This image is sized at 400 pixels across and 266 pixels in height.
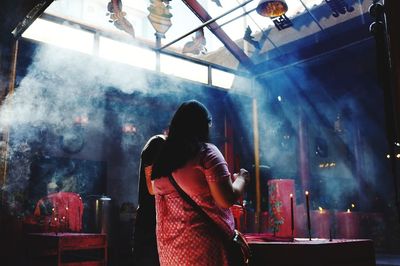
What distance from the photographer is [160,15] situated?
8320mm

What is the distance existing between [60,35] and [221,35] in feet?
13.1

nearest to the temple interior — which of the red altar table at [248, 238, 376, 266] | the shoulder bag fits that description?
the red altar table at [248, 238, 376, 266]

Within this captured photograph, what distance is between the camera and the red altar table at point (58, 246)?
6104mm

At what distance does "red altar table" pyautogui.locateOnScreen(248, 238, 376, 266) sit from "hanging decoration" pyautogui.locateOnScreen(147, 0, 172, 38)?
6558mm

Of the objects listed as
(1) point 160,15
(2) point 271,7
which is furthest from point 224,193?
(1) point 160,15

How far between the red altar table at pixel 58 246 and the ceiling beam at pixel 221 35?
18.4 feet

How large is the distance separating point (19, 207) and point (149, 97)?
433cm

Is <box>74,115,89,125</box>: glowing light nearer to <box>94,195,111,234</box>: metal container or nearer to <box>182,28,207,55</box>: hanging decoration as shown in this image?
<box>94,195,111,234</box>: metal container

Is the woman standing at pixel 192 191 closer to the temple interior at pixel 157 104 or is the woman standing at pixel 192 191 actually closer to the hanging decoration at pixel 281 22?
the temple interior at pixel 157 104

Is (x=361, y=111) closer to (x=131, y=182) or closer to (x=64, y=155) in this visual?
(x=131, y=182)

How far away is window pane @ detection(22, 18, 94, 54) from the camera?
7734mm

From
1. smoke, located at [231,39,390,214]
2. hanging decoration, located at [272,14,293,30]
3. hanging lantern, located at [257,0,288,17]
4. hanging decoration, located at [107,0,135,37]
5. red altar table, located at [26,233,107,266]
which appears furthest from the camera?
smoke, located at [231,39,390,214]

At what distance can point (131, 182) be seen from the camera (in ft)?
33.7

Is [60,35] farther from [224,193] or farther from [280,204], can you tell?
[224,193]
